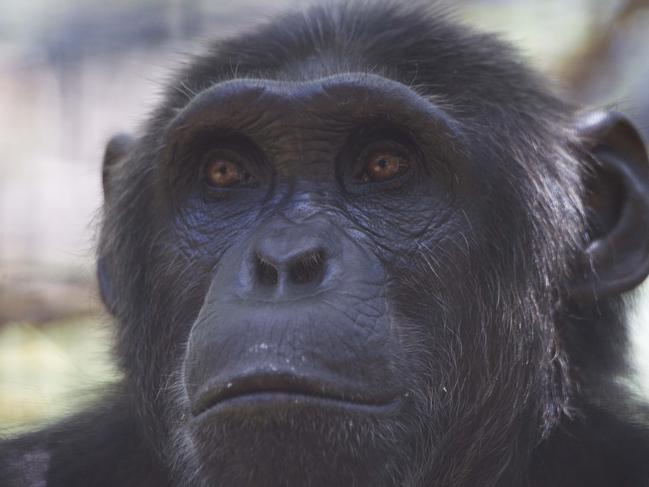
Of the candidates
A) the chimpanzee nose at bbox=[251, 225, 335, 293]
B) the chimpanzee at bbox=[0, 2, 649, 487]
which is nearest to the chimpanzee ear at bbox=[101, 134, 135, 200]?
the chimpanzee at bbox=[0, 2, 649, 487]

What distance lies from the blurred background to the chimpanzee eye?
682 cm

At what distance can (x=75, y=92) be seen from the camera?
1620 cm

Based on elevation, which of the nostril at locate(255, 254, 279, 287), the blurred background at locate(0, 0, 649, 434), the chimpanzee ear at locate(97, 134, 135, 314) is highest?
the nostril at locate(255, 254, 279, 287)

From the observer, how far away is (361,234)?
5.07 m

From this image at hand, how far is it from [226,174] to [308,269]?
0.95 m

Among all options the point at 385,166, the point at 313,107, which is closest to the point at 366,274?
the point at 385,166

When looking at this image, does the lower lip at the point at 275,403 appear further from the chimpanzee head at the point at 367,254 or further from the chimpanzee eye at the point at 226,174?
the chimpanzee eye at the point at 226,174

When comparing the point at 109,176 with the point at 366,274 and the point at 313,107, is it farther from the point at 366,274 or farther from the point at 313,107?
the point at 366,274

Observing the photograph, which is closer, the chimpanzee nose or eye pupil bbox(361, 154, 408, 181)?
the chimpanzee nose

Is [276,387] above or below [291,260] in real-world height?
below

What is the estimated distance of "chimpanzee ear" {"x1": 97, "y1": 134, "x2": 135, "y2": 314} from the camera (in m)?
6.18

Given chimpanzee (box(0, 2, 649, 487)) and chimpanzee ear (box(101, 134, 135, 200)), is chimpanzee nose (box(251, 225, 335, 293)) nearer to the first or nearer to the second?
chimpanzee (box(0, 2, 649, 487))

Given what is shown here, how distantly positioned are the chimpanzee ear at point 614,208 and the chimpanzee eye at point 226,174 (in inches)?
64.2

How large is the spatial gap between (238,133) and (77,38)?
11.5 metres
